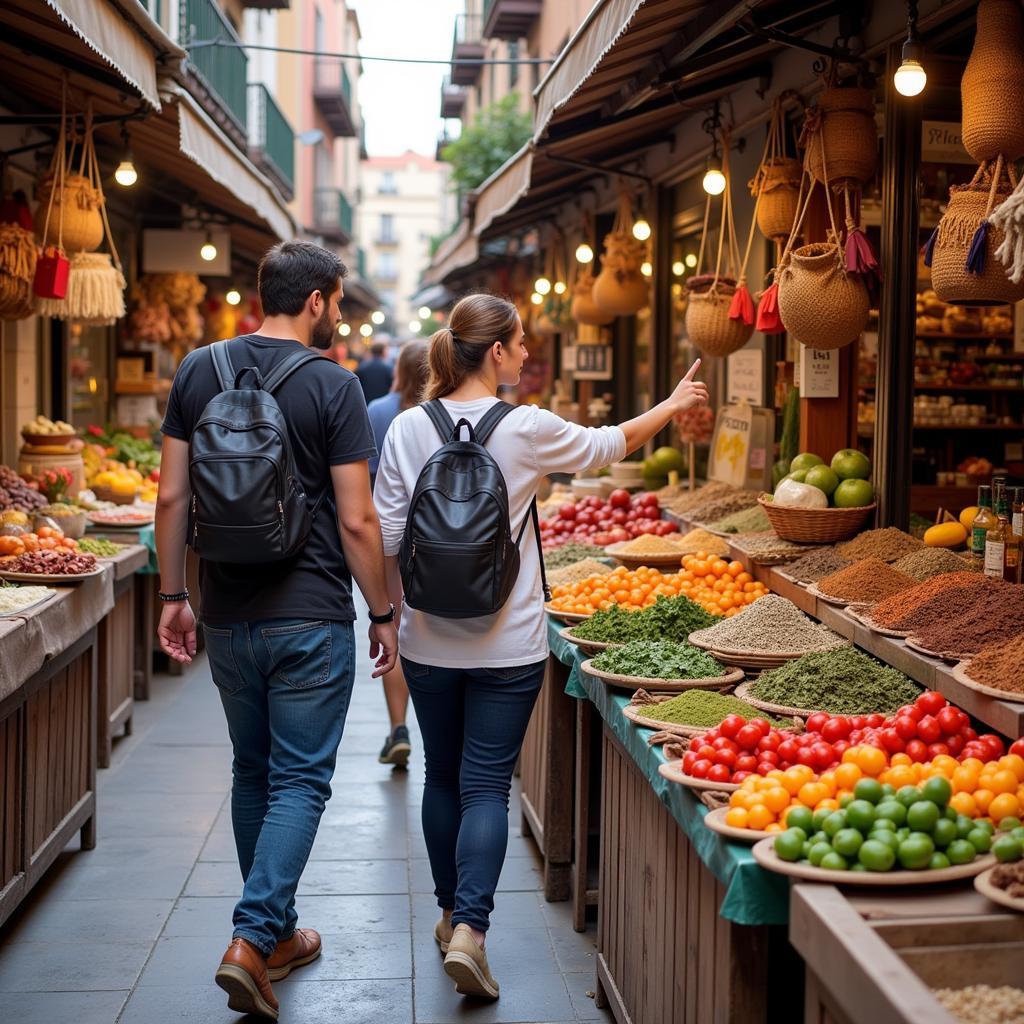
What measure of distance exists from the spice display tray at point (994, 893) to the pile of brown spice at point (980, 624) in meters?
1.21

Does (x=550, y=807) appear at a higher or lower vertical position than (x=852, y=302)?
lower

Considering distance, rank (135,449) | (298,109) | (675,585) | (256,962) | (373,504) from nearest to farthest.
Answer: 1. (256,962)
2. (373,504)
3. (675,585)
4. (135,449)
5. (298,109)

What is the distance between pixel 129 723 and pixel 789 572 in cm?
429

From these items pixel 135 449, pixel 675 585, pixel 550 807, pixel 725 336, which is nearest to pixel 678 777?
pixel 550 807

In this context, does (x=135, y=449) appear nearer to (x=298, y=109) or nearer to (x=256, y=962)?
(x=256, y=962)

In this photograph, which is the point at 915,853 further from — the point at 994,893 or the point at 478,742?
the point at 478,742

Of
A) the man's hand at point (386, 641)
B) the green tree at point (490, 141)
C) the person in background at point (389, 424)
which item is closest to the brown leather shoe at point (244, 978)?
the man's hand at point (386, 641)

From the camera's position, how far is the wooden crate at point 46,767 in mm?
4672

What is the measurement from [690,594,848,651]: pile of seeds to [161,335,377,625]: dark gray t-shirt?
1328 millimetres

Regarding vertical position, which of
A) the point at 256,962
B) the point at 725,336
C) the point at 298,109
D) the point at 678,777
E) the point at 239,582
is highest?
the point at 298,109

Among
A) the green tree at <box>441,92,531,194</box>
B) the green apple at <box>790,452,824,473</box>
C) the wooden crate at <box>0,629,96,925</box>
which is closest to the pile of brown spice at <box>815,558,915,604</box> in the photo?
the green apple at <box>790,452,824,473</box>

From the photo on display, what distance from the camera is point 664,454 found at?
916 centimetres

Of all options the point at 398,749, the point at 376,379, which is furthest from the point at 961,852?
the point at 376,379

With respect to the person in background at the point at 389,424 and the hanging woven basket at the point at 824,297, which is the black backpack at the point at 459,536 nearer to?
the hanging woven basket at the point at 824,297
